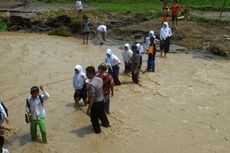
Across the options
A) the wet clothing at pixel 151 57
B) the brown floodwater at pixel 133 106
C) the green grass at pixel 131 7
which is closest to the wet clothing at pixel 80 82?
the brown floodwater at pixel 133 106

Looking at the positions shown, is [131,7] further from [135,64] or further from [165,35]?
[135,64]

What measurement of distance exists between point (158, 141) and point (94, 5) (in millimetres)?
20958

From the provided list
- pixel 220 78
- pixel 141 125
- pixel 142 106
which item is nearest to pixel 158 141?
pixel 141 125

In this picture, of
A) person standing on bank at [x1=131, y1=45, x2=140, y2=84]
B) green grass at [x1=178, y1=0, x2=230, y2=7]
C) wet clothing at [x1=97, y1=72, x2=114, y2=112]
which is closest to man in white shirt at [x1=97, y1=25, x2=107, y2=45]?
person standing on bank at [x1=131, y1=45, x2=140, y2=84]

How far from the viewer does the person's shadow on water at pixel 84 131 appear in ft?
37.2

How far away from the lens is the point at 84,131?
37.8 feet

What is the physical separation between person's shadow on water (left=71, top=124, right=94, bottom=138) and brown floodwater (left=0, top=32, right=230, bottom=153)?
0.07ft

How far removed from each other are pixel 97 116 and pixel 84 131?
80cm

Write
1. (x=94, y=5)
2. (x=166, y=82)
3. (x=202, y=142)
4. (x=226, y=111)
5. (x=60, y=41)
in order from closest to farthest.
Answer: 1. (x=202, y=142)
2. (x=226, y=111)
3. (x=166, y=82)
4. (x=60, y=41)
5. (x=94, y=5)

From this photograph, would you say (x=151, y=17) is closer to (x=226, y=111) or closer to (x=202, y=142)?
(x=226, y=111)

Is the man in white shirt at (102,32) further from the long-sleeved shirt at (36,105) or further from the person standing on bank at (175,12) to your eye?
the long-sleeved shirt at (36,105)

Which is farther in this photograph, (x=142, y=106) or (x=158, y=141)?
(x=142, y=106)

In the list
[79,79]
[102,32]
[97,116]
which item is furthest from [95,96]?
[102,32]

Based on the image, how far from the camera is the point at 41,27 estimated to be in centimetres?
2648
